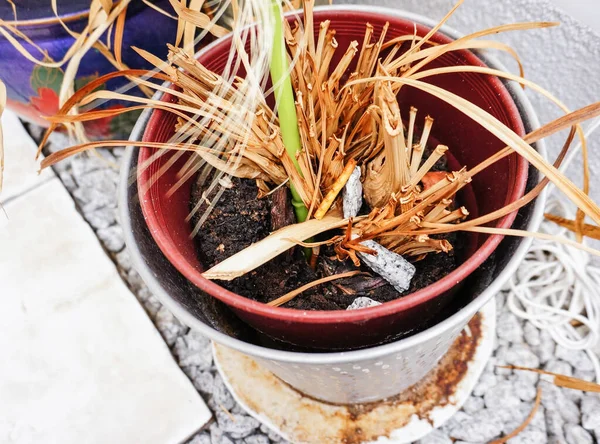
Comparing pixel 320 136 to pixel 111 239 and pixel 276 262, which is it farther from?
pixel 111 239

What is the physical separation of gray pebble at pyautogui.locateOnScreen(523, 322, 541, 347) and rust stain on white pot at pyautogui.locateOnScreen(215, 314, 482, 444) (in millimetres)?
127

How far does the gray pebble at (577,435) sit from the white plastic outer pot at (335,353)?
352mm

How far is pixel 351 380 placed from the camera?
2.15ft

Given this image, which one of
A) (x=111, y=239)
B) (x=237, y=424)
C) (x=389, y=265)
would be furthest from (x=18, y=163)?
(x=389, y=265)

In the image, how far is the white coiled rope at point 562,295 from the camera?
97 cm

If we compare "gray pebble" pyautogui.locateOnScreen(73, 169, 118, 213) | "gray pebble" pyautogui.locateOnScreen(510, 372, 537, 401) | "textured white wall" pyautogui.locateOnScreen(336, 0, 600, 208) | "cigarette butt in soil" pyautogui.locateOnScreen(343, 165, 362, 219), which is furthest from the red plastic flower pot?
"gray pebble" pyautogui.locateOnScreen(73, 169, 118, 213)

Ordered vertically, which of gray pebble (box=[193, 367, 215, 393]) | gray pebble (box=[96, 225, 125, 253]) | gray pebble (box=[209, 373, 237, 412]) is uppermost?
gray pebble (box=[96, 225, 125, 253])

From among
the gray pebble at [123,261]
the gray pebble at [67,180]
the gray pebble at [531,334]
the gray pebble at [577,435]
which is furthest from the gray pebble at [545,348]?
the gray pebble at [67,180]

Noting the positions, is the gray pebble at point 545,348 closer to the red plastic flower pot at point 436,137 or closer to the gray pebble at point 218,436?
the red plastic flower pot at point 436,137

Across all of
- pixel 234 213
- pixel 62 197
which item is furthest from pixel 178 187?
pixel 62 197

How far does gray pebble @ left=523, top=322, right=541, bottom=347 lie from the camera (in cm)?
99

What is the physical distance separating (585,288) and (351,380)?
59 centimetres

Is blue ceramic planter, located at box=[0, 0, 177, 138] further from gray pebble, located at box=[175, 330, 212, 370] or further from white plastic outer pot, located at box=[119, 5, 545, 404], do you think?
gray pebble, located at box=[175, 330, 212, 370]

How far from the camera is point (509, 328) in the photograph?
100cm
